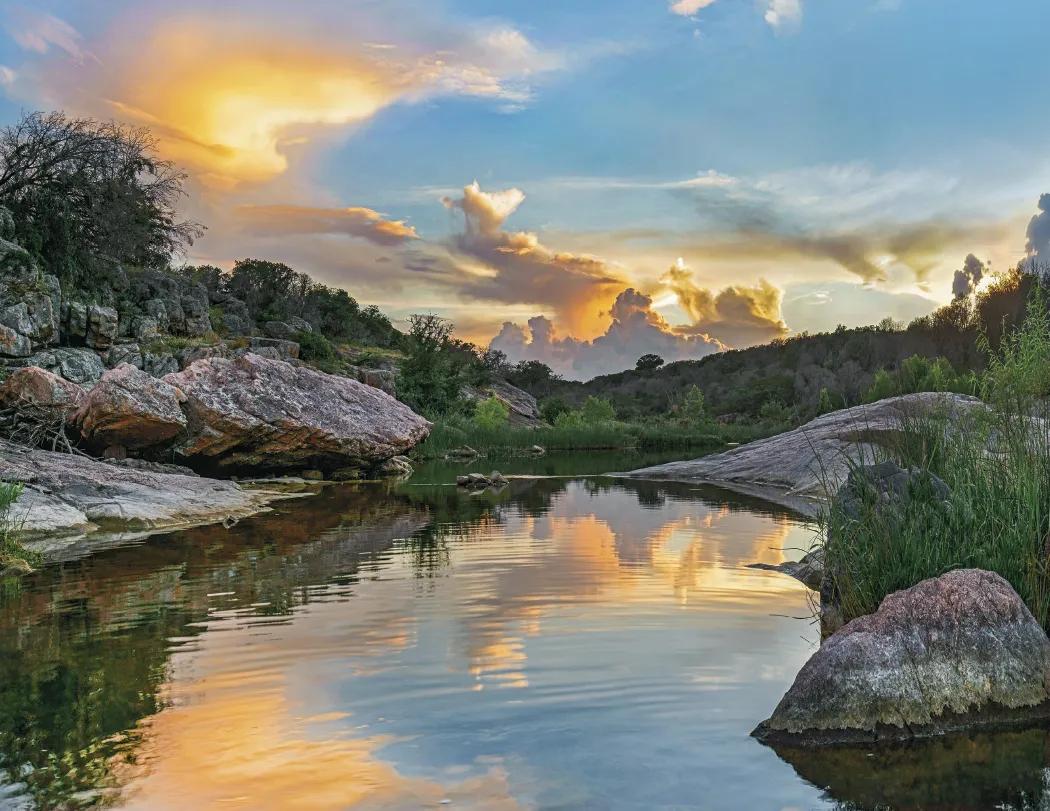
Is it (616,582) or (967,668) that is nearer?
(967,668)

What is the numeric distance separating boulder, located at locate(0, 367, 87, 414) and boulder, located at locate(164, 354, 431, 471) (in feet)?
9.02

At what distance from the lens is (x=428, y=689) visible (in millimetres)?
6438

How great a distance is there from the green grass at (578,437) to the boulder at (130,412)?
1934cm

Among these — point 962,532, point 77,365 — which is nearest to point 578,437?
point 77,365

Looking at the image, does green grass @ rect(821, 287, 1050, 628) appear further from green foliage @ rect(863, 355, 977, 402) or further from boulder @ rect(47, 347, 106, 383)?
boulder @ rect(47, 347, 106, 383)

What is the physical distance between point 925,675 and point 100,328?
1269 inches

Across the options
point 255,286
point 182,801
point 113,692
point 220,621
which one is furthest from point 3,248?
point 255,286

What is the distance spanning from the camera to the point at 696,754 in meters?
5.23

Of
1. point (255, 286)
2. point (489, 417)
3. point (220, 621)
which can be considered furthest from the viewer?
point (255, 286)

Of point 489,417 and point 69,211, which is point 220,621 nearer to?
point 69,211

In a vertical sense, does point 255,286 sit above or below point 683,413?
above

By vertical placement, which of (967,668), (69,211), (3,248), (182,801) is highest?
(69,211)

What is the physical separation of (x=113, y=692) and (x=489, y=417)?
1872 inches

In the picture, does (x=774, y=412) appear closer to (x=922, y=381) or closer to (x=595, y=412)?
(x=595, y=412)
